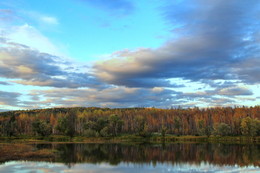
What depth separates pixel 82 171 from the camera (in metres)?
41.1

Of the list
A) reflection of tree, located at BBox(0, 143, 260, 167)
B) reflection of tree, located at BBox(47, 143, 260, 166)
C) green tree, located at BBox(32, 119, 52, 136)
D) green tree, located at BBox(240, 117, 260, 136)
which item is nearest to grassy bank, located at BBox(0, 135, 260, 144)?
green tree, located at BBox(240, 117, 260, 136)

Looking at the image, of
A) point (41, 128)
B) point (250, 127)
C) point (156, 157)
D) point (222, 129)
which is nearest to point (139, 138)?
point (222, 129)

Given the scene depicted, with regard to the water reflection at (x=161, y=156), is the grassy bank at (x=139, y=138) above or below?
below

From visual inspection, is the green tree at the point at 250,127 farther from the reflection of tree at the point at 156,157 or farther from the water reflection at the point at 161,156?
the reflection of tree at the point at 156,157

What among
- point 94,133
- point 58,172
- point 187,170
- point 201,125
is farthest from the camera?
point 201,125

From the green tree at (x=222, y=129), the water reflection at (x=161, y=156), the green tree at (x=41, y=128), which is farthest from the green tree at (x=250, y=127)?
the green tree at (x=41, y=128)

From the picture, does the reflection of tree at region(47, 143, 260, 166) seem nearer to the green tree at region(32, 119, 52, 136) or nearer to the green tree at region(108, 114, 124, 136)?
the green tree at region(32, 119, 52, 136)

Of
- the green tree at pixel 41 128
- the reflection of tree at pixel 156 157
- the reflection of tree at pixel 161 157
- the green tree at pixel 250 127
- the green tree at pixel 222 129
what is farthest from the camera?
the green tree at pixel 41 128

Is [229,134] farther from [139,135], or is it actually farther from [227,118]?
[139,135]

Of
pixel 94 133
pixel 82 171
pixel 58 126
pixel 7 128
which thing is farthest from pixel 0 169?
pixel 7 128

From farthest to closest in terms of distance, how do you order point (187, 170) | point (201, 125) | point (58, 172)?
point (201, 125) → point (187, 170) → point (58, 172)

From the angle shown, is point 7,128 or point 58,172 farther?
point 7,128

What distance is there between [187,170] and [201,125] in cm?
14267

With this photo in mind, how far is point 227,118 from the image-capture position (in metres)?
187
